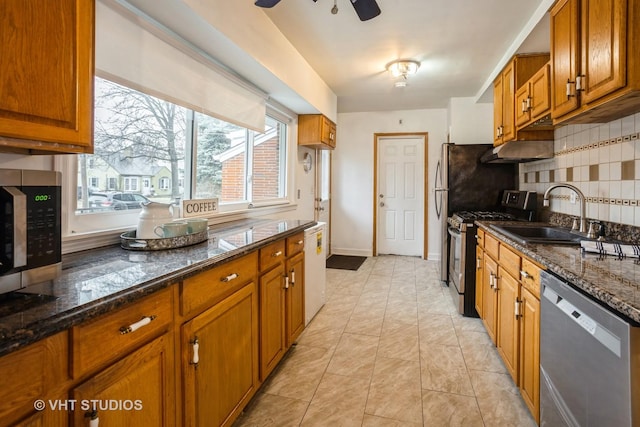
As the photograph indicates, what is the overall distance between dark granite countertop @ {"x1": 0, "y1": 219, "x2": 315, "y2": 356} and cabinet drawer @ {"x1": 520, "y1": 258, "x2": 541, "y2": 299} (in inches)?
52.6

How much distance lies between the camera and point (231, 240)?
180 centimetres

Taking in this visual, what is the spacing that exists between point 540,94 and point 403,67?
143 cm

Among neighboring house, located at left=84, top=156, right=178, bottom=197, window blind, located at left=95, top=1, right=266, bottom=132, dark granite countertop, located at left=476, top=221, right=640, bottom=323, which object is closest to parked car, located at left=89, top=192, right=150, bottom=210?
neighboring house, located at left=84, top=156, right=178, bottom=197

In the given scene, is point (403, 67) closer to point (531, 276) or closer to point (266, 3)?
point (266, 3)

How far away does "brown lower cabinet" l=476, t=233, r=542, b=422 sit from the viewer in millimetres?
1572

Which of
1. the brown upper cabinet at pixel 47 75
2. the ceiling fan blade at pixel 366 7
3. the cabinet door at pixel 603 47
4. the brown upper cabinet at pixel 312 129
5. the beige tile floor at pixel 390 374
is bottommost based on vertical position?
the beige tile floor at pixel 390 374

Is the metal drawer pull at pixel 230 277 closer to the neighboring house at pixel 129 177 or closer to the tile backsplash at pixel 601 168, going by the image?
the neighboring house at pixel 129 177

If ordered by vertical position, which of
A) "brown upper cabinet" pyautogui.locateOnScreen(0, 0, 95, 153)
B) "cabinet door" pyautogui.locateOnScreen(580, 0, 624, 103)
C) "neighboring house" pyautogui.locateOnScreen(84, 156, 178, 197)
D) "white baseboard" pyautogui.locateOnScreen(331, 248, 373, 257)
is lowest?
"white baseboard" pyautogui.locateOnScreen(331, 248, 373, 257)

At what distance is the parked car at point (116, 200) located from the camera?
1.63 meters

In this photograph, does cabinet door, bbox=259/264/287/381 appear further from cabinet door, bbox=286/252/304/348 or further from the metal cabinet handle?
the metal cabinet handle

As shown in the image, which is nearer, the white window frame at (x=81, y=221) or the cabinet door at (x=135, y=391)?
the cabinet door at (x=135, y=391)

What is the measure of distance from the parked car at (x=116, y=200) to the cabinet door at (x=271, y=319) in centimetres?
82

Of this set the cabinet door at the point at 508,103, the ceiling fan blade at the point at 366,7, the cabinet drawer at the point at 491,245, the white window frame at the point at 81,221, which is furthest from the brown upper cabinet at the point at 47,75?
the cabinet door at the point at 508,103

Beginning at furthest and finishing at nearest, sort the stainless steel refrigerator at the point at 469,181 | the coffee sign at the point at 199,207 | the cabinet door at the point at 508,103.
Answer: the stainless steel refrigerator at the point at 469,181
the cabinet door at the point at 508,103
the coffee sign at the point at 199,207
